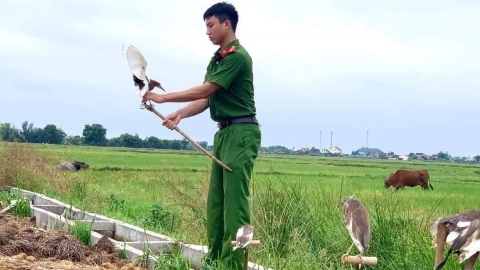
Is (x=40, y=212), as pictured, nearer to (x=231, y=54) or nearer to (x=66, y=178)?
(x=231, y=54)

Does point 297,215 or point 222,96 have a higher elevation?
point 222,96

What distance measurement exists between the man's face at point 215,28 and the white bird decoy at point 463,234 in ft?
8.15

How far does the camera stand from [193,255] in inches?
210

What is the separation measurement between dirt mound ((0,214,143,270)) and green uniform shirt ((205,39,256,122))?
4.25 ft

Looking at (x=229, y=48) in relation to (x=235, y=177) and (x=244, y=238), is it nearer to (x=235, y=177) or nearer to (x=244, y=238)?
(x=235, y=177)

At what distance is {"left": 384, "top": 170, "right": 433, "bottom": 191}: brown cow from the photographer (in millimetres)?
21906

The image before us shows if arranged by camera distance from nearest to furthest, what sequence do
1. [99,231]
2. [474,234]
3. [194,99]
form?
[474,234] < [194,99] < [99,231]

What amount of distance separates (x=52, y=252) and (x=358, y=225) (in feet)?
10.3

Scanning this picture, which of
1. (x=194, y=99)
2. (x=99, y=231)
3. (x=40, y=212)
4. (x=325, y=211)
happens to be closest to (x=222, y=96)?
(x=194, y=99)

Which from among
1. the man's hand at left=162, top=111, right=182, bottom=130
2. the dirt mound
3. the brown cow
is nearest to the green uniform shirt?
the man's hand at left=162, top=111, right=182, bottom=130

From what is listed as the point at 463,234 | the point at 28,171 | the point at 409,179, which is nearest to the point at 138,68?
the point at 463,234

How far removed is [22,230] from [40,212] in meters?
0.97

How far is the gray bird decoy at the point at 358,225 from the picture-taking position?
314 cm

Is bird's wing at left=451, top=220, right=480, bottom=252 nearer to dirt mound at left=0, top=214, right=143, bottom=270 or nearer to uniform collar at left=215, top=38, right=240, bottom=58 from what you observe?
uniform collar at left=215, top=38, right=240, bottom=58
